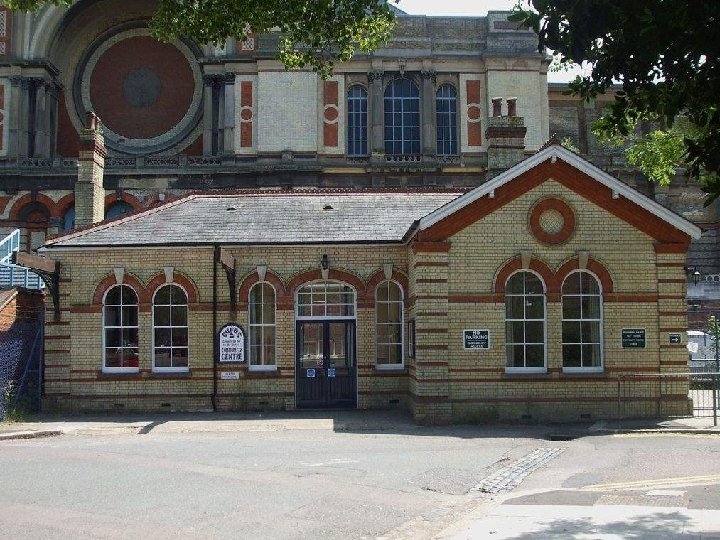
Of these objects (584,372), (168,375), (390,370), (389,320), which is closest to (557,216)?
(584,372)

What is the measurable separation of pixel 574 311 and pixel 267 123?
24.7 metres

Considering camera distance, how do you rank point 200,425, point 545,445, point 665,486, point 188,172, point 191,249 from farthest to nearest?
point 188,172, point 191,249, point 200,425, point 545,445, point 665,486

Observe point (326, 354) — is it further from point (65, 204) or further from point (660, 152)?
point (65, 204)

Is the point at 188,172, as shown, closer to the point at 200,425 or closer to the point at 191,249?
the point at 191,249

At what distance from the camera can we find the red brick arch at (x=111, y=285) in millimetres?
21250

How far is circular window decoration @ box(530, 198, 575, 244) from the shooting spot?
63.5 ft

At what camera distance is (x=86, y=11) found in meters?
44.2

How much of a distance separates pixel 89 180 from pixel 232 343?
7.44m

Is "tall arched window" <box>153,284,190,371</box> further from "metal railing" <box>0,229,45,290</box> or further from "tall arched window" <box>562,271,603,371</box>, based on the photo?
"tall arched window" <box>562,271,603,371</box>

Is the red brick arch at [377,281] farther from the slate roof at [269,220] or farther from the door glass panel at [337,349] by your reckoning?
the door glass panel at [337,349]

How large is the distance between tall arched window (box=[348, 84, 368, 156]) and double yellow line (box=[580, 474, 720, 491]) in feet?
102

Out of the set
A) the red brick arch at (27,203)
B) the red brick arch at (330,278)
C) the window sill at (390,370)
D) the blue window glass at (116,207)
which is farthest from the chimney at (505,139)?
the red brick arch at (27,203)

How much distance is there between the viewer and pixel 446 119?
42.5m

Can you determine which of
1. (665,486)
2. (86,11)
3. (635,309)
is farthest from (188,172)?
(665,486)
